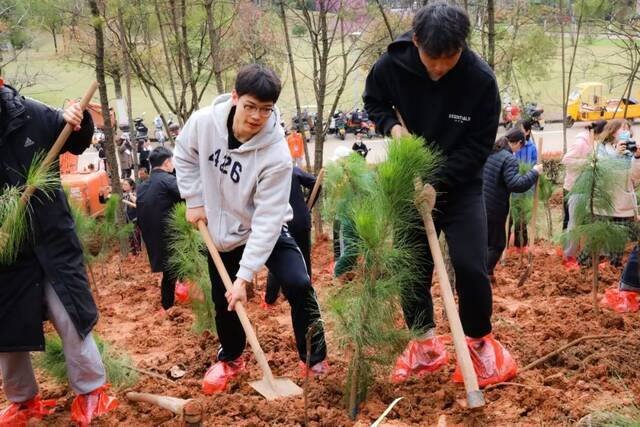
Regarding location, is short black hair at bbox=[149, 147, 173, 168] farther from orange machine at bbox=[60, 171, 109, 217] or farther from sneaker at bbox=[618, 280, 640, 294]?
orange machine at bbox=[60, 171, 109, 217]

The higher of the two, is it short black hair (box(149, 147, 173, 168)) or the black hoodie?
the black hoodie

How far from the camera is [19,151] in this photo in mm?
3141

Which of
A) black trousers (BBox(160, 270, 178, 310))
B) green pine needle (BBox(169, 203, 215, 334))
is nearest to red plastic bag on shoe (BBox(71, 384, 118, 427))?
green pine needle (BBox(169, 203, 215, 334))

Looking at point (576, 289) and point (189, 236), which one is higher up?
point (189, 236)

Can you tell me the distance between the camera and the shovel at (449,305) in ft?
9.30

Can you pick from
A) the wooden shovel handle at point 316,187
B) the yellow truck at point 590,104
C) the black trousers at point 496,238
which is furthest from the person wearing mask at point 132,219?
the yellow truck at point 590,104

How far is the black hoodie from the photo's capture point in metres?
3.13

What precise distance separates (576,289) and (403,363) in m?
3.02

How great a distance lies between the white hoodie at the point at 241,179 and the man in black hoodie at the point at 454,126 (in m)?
0.58

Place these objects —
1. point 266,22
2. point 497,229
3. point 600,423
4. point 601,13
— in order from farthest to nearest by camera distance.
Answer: point 266,22, point 601,13, point 497,229, point 600,423

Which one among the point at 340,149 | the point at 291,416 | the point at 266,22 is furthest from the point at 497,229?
the point at 266,22

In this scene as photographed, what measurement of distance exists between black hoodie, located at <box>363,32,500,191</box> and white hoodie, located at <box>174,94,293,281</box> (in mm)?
591

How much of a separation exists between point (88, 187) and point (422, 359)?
431 inches

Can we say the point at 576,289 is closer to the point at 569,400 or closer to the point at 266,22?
the point at 569,400
